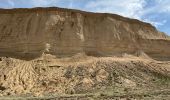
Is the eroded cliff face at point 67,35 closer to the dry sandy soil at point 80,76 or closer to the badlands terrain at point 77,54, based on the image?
the badlands terrain at point 77,54

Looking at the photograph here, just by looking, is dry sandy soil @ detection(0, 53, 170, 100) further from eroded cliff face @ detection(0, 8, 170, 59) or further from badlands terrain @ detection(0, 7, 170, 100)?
eroded cliff face @ detection(0, 8, 170, 59)

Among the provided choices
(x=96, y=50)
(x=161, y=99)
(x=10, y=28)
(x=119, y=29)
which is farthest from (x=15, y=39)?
(x=161, y=99)

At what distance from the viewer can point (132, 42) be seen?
151 feet

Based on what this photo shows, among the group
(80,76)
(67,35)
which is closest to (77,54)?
(67,35)

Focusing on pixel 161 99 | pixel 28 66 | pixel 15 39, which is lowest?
pixel 161 99

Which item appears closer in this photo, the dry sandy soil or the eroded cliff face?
the dry sandy soil

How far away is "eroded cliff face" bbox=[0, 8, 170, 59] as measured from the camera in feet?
135

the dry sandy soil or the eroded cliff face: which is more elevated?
the eroded cliff face

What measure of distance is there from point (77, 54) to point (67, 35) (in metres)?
2.80

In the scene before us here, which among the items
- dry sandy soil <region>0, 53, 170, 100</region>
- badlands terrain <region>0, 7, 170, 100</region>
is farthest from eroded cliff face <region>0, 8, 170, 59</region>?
dry sandy soil <region>0, 53, 170, 100</region>

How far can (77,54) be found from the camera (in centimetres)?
4072

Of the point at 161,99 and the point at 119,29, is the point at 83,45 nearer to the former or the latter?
the point at 119,29

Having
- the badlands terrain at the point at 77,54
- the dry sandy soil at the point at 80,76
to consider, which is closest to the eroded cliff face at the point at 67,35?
the badlands terrain at the point at 77,54

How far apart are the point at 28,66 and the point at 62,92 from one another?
6.30 metres
